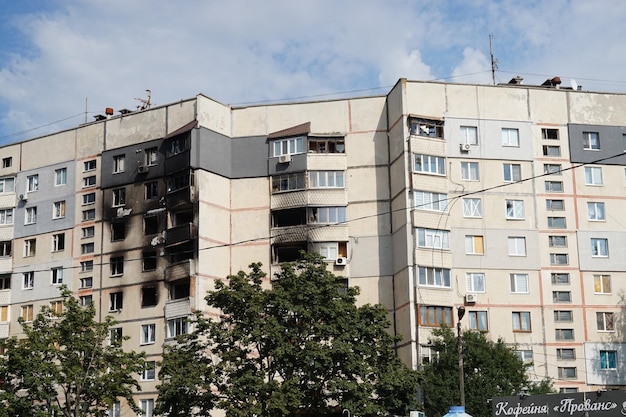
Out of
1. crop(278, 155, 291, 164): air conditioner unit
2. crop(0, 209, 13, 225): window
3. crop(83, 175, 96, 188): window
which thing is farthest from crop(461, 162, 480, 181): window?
crop(0, 209, 13, 225): window

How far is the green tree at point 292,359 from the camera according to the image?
1831 inches

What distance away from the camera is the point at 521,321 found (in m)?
68.0

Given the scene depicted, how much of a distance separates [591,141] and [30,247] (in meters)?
46.0

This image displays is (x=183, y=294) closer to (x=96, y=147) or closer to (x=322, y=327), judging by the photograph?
(x=96, y=147)

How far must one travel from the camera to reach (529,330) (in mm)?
67938

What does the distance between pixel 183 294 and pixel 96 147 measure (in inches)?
634

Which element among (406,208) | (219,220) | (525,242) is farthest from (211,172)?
(525,242)

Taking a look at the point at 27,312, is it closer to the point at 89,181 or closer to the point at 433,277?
the point at 89,181

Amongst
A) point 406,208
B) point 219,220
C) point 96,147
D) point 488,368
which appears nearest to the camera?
point 488,368

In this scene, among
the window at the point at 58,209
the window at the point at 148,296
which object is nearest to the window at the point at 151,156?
the window at the point at 58,209

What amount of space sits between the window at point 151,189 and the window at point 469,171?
23.3 meters

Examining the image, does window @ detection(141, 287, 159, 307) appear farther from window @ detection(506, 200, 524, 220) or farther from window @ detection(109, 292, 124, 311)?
window @ detection(506, 200, 524, 220)

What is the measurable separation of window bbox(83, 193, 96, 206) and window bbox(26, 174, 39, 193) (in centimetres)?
616

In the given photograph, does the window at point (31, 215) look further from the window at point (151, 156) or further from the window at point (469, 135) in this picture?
the window at point (469, 135)
